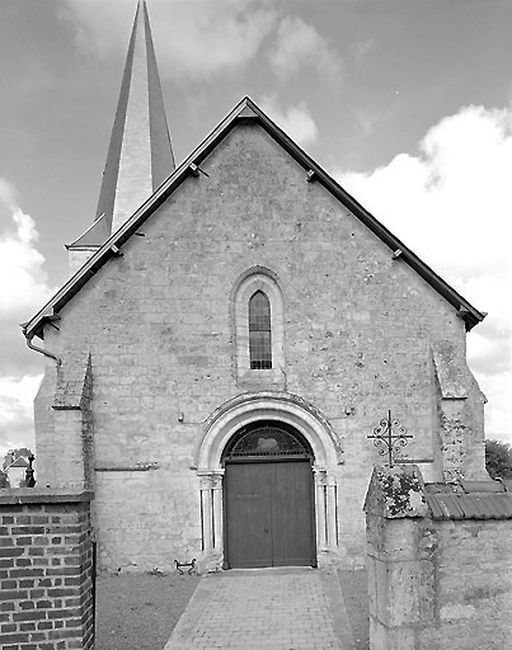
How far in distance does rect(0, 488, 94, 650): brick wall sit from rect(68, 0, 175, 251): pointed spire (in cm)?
1972

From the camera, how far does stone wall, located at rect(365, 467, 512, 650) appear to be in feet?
19.2

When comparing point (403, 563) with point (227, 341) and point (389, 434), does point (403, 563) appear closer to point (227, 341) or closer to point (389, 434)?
point (389, 434)

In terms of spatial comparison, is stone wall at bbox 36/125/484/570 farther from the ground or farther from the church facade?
the ground

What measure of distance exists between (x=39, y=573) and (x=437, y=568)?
393 cm

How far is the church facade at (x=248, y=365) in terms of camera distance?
489 inches

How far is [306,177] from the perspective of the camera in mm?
13422

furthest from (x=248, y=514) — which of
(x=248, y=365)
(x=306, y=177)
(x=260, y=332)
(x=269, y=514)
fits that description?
(x=306, y=177)

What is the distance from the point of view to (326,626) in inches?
340

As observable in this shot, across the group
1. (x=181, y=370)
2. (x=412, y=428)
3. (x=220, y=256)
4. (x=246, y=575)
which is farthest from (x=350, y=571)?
(x=220, y=256)

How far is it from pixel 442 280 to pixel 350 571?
678 cm

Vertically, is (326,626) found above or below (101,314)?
below

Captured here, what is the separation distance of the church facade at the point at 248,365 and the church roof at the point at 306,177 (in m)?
0.04

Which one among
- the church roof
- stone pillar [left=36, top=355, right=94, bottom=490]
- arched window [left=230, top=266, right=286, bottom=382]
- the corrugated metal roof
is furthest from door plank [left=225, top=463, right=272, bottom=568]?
the corrugated metal roof

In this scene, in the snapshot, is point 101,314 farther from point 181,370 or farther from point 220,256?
point 220,256
